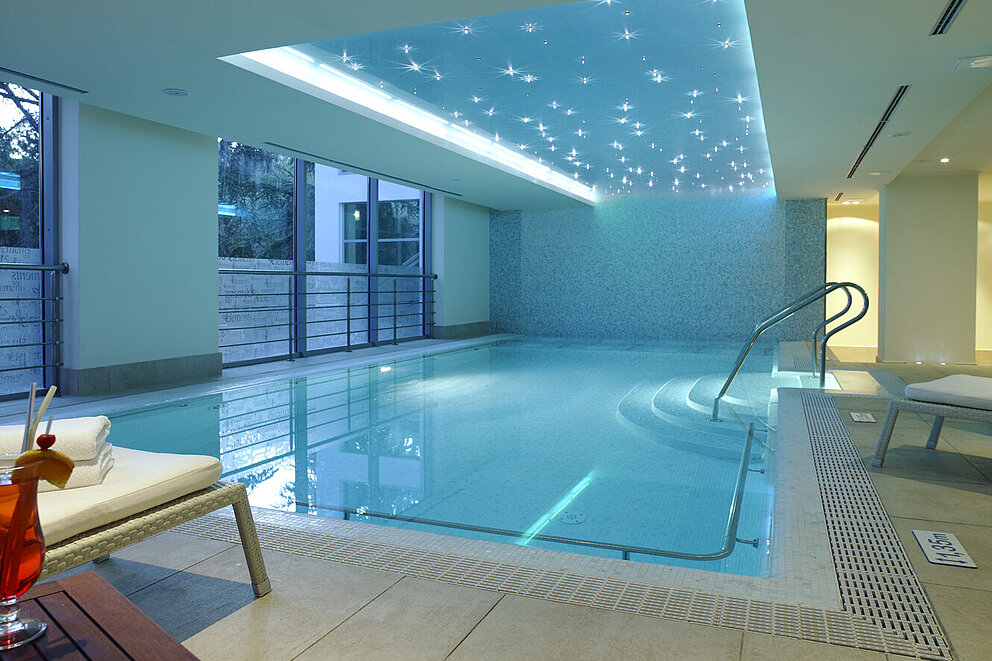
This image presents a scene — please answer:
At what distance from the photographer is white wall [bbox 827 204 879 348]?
11203 mm

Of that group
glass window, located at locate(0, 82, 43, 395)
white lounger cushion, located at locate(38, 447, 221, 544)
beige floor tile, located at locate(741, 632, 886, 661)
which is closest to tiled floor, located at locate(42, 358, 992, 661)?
beige floor tile, located at locate(741, 632, 886, 661)

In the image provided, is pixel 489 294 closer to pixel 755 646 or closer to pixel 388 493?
pixel 388 493

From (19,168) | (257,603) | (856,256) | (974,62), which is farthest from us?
(856,256)

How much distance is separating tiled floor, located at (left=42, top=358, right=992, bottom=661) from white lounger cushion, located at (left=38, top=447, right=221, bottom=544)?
0.32m

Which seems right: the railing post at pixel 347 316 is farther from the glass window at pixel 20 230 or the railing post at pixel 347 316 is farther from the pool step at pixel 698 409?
the pool step at pixel 698 409

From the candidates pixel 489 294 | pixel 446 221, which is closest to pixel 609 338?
pixel 489 294

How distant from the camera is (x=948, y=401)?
281cm

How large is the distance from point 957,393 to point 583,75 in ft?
10.7

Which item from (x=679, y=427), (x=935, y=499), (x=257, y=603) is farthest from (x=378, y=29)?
(x=935, y=499)

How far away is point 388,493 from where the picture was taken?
297 centimetres

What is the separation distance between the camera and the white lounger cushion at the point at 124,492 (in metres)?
1.43

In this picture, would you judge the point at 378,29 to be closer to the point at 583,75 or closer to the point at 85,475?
the point at 583,75

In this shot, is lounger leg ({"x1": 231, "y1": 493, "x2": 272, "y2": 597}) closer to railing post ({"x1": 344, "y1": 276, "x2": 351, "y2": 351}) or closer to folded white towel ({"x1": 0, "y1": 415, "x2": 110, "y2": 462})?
Result: folded white towel ({"x1": 0, "y1": 415, "x2": 110, "y2": 462})

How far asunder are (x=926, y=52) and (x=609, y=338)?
7965 mm
